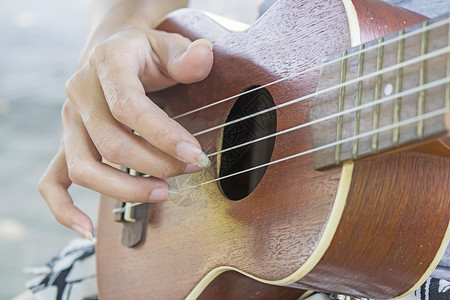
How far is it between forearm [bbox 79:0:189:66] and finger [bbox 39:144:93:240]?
0.25 m

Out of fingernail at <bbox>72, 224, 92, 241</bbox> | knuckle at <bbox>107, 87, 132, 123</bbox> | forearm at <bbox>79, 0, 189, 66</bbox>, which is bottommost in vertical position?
fingernail at <bbox>72, 224, 92, 241</bbox>

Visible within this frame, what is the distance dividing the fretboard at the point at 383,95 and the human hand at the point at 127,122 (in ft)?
0.64

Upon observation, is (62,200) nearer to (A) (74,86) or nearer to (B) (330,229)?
(A) (74,86)

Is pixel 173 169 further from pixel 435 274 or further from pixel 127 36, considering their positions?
pixel 435 274

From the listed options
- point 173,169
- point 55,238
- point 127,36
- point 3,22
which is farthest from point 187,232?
point 3,22

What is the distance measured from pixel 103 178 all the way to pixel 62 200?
16 cm

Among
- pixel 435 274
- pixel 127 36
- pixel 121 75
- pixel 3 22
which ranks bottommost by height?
pixel 435 274

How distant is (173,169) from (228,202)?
9cm

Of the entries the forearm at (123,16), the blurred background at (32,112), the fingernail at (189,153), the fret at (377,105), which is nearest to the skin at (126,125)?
the fingernail at (189,153)

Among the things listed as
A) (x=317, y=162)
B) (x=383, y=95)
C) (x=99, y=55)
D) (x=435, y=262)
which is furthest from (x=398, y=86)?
(x=99, y=55)

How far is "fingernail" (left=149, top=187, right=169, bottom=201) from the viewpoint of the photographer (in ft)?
2.59

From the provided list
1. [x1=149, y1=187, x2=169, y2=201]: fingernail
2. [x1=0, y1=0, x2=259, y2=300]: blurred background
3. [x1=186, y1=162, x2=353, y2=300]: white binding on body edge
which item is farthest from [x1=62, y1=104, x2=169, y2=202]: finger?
[x1=0, y1=0, x2=259, y2=300]: blurred background

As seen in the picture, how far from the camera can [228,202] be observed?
28.3 inches

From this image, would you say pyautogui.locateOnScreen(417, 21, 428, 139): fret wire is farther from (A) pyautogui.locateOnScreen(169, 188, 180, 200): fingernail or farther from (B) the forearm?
(B) the forearm
